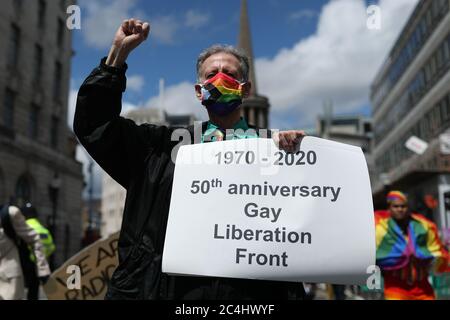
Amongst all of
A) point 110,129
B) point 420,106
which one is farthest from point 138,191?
point 420,106

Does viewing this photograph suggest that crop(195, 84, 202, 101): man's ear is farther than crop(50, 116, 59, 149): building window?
No

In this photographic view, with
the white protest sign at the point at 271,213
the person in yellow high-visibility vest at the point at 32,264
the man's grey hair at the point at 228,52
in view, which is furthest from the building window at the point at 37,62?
the white protest sign at the point at 271,213

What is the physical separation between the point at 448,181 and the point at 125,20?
2072 cm

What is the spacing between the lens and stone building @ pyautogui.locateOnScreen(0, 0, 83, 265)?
25125 millimetres

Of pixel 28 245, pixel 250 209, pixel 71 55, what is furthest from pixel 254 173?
pixel 71 55

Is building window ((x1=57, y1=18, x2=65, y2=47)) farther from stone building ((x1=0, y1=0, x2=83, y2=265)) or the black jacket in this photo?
the black jacket

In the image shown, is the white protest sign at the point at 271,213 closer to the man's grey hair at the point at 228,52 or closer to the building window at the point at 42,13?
the man's grey hair at the point at 228,52

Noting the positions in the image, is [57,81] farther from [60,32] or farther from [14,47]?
[14,47]

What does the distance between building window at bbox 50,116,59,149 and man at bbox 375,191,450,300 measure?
28732mm

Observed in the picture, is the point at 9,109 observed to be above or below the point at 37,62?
below

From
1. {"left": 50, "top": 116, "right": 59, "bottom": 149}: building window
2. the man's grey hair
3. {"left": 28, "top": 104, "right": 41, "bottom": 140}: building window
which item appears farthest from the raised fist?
{"left": 50, "top": 116, "right": 59, "bottom": 149}: building window

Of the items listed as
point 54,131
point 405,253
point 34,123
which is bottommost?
point 405,253

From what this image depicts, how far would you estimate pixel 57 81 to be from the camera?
32.5m

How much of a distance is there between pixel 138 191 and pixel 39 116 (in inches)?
1162
